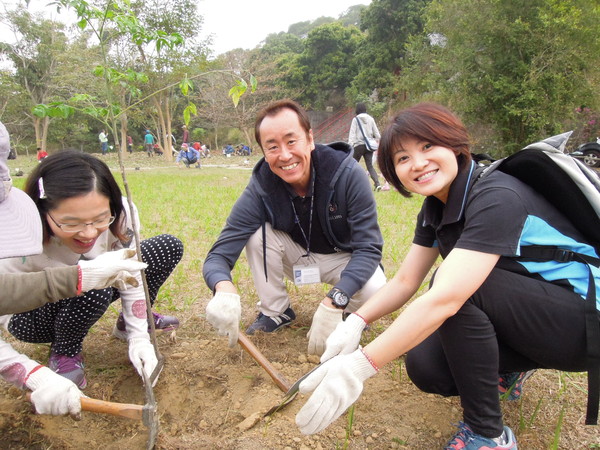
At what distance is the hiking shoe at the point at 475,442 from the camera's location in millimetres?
1310

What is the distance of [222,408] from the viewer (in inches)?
69.5

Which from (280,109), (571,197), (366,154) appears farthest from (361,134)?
(571,197)

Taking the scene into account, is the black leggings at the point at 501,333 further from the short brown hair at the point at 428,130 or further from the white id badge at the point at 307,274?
the white id badge at the point at 307,274

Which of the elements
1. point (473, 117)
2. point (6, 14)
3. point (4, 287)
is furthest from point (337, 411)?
point (6, 14)

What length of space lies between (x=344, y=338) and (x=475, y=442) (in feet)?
1.73

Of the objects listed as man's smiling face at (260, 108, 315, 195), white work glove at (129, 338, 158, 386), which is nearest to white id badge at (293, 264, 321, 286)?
man's smiling face at (260, 108, 315, 195)

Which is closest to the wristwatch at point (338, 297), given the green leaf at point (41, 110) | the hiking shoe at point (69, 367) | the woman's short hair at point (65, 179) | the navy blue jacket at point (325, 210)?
the navy blue jacket at point (325, 210)

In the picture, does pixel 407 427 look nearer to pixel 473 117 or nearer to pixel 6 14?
pixel 473 117

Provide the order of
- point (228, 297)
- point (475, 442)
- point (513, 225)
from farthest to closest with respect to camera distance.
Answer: point (228, 297), point (475, 442), point (513, 225)

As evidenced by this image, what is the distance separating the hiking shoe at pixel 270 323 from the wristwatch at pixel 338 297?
55cm

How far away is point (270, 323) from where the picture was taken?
2322mm

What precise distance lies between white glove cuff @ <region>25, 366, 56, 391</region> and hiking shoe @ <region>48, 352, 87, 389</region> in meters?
0.35

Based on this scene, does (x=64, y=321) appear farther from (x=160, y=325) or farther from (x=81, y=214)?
(x=160, y=325)

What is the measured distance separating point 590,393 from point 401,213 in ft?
12.9
